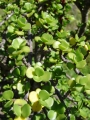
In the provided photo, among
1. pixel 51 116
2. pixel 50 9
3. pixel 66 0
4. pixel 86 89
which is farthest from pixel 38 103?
pixel 66 0

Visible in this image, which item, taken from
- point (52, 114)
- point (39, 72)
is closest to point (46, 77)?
point (39, 72)

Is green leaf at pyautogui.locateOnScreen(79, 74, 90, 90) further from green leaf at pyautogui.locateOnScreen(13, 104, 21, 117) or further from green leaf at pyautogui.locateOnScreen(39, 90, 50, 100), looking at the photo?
green leaf at pyautogui.locateOnScreen(13, 104, 21, 117)

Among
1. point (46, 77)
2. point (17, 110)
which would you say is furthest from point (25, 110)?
point (46, 77)


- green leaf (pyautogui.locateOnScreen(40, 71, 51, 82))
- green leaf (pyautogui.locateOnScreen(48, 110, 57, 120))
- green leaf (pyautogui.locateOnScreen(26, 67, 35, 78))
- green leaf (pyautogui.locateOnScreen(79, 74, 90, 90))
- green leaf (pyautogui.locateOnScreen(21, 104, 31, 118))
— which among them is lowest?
green leaf (pyautogui.locateOnScreen(48, 110, 57, 120))

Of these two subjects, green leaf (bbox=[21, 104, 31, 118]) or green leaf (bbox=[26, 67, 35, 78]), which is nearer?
green leaf (bbox=[21, 104, 31, 118])

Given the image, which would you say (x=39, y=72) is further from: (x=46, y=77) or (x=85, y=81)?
(x=85, y=81)

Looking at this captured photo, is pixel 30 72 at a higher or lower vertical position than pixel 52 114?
higher

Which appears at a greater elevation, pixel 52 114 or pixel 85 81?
pixel 85 81

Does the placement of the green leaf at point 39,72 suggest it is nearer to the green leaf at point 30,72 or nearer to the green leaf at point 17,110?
the green leaf at point 30,72

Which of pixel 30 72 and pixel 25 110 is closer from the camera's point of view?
pixel 25 110

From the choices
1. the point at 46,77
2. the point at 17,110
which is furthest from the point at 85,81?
the point at 17,110

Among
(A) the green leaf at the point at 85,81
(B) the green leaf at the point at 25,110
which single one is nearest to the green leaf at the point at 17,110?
(B) the green leaf at the point at 25,110

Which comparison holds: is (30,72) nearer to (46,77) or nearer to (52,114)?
(46,77)

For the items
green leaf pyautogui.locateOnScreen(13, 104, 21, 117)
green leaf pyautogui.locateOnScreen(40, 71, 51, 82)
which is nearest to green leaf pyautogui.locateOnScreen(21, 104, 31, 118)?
green leaf pyautogui.locateOnScreen(13, 104, 21, 117)
